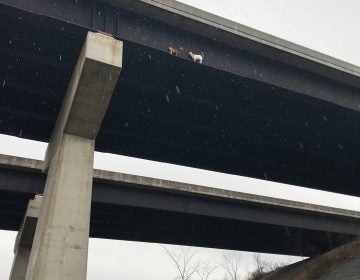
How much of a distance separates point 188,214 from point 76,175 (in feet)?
48.3

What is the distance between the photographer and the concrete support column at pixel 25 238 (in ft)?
76.1

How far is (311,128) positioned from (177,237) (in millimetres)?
17015

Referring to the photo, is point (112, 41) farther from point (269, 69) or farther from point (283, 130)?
point (283, 130)

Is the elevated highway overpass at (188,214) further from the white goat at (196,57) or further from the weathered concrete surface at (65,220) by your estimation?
the white goat at (196,57)

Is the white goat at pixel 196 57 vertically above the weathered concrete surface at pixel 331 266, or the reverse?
the white goat at pixel 196 57

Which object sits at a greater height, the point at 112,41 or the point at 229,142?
the point at 229,142

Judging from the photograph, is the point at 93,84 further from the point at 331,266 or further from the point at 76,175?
the point at 331,266

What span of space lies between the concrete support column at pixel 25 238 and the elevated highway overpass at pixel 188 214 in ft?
2.79

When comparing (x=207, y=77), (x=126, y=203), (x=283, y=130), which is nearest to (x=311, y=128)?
(x=283, y=130)

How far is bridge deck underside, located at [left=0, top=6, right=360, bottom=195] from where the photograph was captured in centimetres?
1484

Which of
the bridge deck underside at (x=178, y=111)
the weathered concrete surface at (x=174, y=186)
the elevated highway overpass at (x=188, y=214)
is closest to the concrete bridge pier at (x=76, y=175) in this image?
the bridge deck underside at (x=178, y=111)

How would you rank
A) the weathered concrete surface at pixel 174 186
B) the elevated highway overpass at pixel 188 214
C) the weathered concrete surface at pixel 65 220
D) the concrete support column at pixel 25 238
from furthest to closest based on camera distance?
the elevated highway overpass at pixel 188 214 → the concrete support column at pixel 25 238 → the weathered concrete surface at pixel 174 186 → the weathered concrete surface at pixel 65 220

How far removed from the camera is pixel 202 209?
26547 mm

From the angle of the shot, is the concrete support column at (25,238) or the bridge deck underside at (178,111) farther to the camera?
the concrete support column at (25,238)
